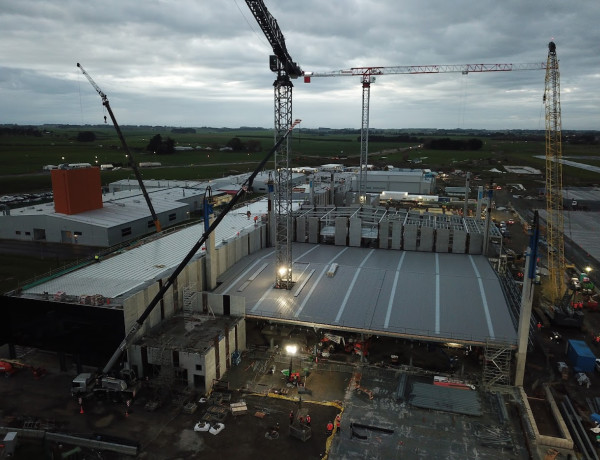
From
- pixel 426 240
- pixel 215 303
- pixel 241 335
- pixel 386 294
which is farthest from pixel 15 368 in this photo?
pixel 426 240

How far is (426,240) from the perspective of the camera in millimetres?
43906

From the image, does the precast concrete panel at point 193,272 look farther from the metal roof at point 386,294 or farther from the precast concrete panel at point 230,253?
the precast concrete panel at point 230,253

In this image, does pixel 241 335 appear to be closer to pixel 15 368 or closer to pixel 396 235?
pixel 15 368

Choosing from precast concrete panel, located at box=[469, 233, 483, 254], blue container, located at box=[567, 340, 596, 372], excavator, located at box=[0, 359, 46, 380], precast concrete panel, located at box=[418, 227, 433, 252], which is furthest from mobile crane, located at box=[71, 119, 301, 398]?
precast concrete panel, located at box=[469, 233, 483, 254]

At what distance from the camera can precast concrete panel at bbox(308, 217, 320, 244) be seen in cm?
4641

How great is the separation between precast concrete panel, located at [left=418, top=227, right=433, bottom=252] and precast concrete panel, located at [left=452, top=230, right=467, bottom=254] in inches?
87.1

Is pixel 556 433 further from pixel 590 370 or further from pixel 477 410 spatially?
pixel 590 370

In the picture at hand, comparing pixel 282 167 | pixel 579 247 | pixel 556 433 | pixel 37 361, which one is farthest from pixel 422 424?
pixel 579 247

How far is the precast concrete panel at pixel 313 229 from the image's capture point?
152 ft

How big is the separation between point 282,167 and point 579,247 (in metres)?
45.9

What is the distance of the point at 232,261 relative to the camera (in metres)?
39.0

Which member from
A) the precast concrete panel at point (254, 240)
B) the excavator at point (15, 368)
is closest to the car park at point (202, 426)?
the excavator at point (15, 368)

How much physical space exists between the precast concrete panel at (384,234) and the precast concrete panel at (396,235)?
55 centimetres

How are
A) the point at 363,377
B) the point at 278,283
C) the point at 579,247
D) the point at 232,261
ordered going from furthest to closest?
1. the point at 579,247
2. the point at 232,261
3. the point at 278,283
4. the point at 363,377
